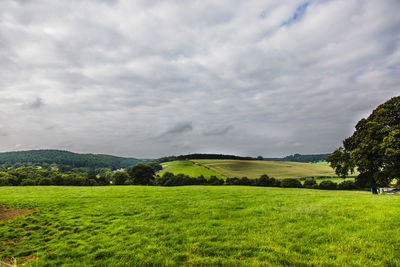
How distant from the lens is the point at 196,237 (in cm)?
751

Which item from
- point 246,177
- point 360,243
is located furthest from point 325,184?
point 360,243

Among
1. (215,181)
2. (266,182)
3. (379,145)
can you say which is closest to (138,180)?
(215,181)

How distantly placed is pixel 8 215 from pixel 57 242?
9.48m

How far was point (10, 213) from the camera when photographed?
13.6 meters

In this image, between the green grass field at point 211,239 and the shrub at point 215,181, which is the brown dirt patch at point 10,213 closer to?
the green grass field at point 211,239

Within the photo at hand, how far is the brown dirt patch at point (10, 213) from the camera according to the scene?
1254 centimetres

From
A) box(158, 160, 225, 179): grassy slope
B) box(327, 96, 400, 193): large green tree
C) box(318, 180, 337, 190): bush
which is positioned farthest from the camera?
box(158, 160, 225, 179): grassy slope

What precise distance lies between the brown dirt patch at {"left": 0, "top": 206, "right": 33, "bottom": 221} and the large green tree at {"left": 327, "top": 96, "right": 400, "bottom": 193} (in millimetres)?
37663

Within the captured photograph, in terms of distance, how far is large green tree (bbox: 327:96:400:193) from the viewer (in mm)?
22531

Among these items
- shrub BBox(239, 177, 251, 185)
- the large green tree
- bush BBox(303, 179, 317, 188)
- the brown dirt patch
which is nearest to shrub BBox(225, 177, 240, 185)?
shrub BBox(239, 177, 251, 185)

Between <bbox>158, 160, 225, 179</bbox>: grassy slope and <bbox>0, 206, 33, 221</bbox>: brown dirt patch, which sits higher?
<bbox>0, 206, 33, 221</bbox>: brown dirt patch

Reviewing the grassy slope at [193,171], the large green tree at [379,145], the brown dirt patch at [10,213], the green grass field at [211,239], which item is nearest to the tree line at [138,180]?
the grassy slope at [193,171]

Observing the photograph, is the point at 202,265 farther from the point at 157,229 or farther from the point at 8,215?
the point at 8,215

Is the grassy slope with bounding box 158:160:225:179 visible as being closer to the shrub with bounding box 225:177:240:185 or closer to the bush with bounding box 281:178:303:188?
the shrub with bounding box 225:177:240:185
